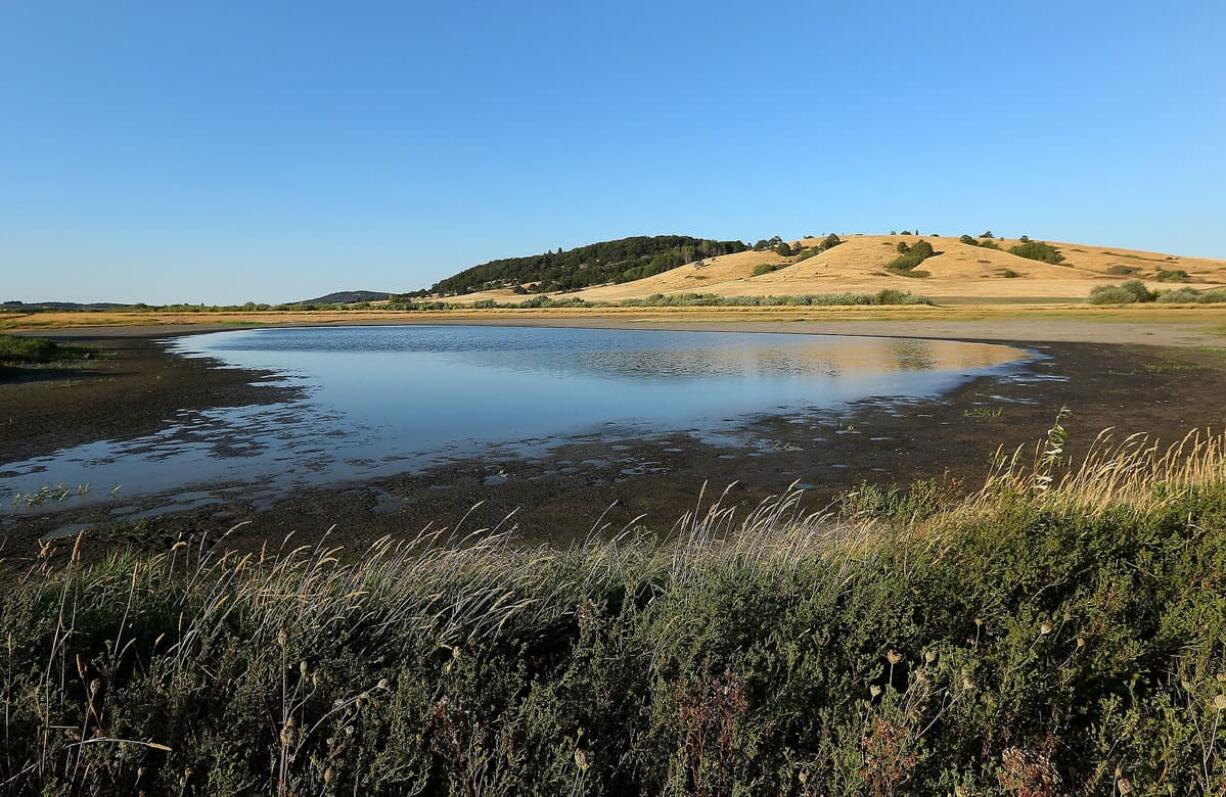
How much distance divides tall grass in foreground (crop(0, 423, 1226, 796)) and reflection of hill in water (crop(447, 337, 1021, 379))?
1901cm

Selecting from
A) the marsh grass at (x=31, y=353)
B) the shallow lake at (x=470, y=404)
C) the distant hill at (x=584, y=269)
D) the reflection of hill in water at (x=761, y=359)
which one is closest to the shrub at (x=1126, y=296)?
the reflection of hill in water at (x=761, y=359)

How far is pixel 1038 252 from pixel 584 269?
94756 millimetres

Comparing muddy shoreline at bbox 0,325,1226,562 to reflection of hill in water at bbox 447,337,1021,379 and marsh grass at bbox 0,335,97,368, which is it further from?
marsh grass at bbox 0,335,97,368

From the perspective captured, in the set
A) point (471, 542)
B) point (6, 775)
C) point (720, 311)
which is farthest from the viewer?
point (720, 311)

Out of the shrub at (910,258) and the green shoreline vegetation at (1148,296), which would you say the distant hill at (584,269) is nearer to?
the shrub at (910,258)

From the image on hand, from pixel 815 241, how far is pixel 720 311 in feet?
277

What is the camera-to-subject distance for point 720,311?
70688 mm

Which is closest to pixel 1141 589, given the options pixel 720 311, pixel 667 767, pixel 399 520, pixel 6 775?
pixel 667 767

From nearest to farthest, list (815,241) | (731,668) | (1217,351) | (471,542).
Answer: (731,668) < (471,542) < (1217,351) < (815,241)

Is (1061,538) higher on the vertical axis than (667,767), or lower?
higher

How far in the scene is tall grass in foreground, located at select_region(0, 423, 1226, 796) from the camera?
311 centimetres

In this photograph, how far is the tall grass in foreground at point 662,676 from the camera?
3.11 metres

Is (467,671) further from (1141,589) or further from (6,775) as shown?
(1141,589)

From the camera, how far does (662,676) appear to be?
3.73 metres
